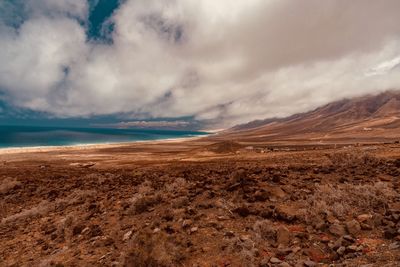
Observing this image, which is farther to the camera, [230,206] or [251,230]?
[230,206]

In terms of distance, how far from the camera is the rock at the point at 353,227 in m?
8.17

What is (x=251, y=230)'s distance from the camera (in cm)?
901

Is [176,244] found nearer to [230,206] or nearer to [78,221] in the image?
[230,206]

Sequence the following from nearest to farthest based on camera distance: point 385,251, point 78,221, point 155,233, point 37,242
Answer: point 385,251
point 155,233
point 37,242
point 78,221

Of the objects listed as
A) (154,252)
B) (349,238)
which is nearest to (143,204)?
(154,252)

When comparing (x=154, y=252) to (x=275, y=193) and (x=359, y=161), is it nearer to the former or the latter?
(x=275, y=193)

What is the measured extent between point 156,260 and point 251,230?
353 cm

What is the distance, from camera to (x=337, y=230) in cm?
830

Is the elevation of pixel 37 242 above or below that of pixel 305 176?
below

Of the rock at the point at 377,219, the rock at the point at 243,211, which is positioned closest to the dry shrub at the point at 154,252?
the rock at the point at 243,211

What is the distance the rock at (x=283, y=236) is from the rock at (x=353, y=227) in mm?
1950

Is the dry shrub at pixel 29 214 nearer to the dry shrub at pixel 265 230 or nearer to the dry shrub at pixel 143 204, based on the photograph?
the dry shrub at pixel 143 204

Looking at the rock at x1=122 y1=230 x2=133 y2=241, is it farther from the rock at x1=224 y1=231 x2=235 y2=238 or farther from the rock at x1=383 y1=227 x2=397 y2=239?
the rock at x1=383 y1=227 x2=397 y2=239

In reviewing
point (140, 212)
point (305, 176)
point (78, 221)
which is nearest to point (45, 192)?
point (78, 221)
